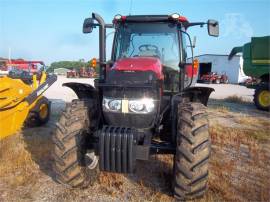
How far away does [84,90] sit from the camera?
14.8 feet

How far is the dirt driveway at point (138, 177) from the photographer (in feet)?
12.2

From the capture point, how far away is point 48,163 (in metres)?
4.71

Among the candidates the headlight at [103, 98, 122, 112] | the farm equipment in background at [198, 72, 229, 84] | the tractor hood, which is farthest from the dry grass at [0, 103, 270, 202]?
the farm equipment in background at [198, 72, 229, 84]

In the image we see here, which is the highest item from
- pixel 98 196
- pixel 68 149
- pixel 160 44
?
pixel 160 44

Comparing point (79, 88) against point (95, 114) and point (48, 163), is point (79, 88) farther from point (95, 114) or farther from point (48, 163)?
point (48, 163)

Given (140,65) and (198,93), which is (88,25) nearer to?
(140,65)

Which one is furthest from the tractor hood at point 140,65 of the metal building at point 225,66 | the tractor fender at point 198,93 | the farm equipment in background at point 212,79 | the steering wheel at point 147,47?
the metal building at point 225,66

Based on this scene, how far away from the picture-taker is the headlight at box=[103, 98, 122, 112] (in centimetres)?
370

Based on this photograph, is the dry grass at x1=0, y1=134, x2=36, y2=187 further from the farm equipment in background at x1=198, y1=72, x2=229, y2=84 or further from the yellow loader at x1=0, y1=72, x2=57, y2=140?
the farm equipment in background at x1=198, y1=72, x2=229, y2=84

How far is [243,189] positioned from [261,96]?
8591 mm

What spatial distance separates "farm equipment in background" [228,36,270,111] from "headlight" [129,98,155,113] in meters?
9.07

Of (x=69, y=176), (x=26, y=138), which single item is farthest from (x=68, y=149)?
(x=26, y=138)

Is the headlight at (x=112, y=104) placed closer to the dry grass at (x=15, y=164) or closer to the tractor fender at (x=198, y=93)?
the tractor fender at (x=198, y=93)

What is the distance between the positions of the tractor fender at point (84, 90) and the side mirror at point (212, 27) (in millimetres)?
1919
